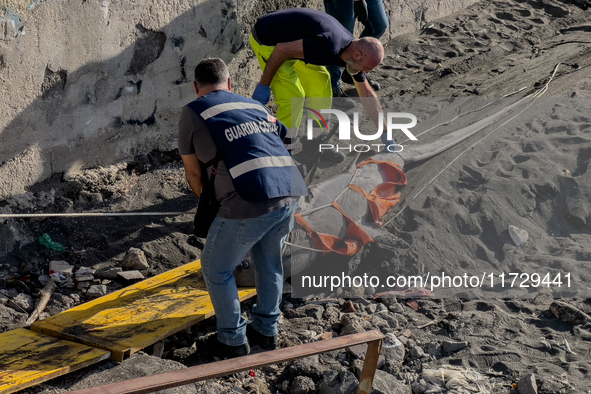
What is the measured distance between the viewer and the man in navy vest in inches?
123

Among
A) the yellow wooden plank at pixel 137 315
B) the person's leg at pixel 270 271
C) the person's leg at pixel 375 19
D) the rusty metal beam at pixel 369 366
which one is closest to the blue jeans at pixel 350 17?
the person's leg at pixel 375 19

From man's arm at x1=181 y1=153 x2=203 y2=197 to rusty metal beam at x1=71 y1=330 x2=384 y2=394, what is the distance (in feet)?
3.67

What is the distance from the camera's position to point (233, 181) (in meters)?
3.11

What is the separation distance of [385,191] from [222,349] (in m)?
2.19

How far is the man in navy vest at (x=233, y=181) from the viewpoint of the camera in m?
3.12

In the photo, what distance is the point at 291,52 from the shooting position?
4.58 m

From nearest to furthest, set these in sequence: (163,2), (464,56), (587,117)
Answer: (163,2) → (587,117) → (464,56)

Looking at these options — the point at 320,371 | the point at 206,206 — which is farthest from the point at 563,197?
the point at 206,206

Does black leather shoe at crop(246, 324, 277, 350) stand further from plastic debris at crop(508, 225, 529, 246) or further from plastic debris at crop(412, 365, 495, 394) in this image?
plastic debris at crop(508, 225, 529, 246)

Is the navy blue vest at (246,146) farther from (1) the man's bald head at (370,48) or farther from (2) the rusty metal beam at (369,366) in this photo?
(1) the man's bald head at (370,48)

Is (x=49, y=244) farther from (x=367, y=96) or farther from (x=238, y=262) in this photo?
(x=367, y=96)

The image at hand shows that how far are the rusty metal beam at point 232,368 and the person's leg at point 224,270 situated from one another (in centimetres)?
76

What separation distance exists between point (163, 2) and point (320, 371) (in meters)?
3.50

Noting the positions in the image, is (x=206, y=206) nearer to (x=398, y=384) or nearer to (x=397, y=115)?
(x=398, y=384)
